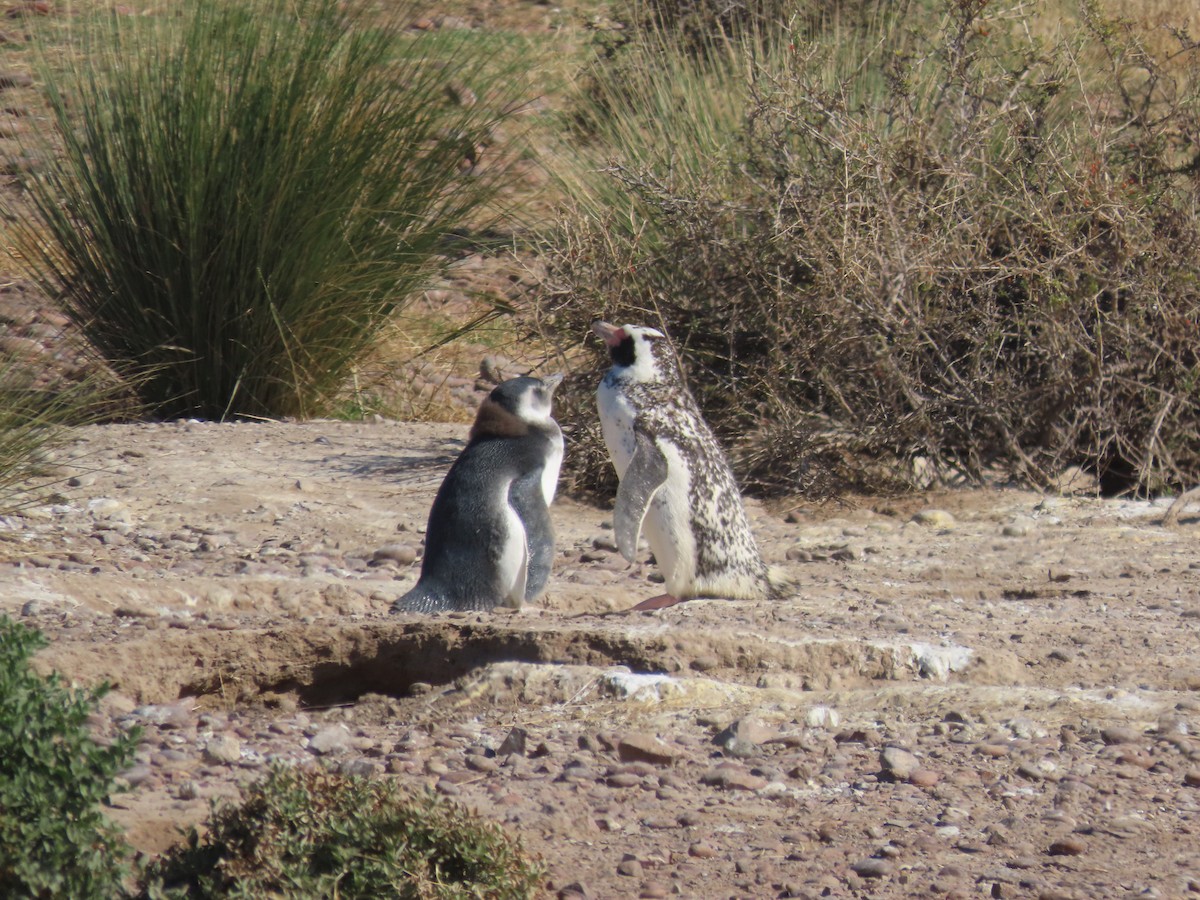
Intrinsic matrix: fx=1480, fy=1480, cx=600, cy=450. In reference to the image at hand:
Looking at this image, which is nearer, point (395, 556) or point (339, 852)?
point (339, 852)

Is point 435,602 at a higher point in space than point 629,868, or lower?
lower

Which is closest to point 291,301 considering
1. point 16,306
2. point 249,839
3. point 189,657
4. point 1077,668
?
point 16,306

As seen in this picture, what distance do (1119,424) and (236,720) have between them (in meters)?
4.04

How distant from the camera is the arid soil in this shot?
2.49m

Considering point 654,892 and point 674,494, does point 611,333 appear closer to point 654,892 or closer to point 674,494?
point 674,494

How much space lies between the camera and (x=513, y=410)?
4.66m

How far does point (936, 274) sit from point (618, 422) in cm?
190

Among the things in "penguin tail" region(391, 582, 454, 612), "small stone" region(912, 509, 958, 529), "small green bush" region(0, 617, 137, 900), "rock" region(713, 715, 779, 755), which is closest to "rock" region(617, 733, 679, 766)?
"rock" region(713, 715, 779, 755)

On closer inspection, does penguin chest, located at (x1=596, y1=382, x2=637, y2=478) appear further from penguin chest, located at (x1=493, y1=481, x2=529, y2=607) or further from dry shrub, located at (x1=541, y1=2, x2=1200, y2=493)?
dry shrub, located at (x1=541, y1=2, x2=1200, y2=493)

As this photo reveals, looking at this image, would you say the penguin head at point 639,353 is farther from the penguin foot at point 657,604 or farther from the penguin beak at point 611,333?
the penguin foot at point 657,604

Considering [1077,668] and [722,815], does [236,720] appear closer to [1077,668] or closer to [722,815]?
[722,815]

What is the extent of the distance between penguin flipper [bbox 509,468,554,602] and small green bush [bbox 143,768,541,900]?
2176 millimetres

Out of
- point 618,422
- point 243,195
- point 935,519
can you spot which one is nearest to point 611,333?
point 618,422

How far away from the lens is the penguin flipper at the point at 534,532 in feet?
14.3
